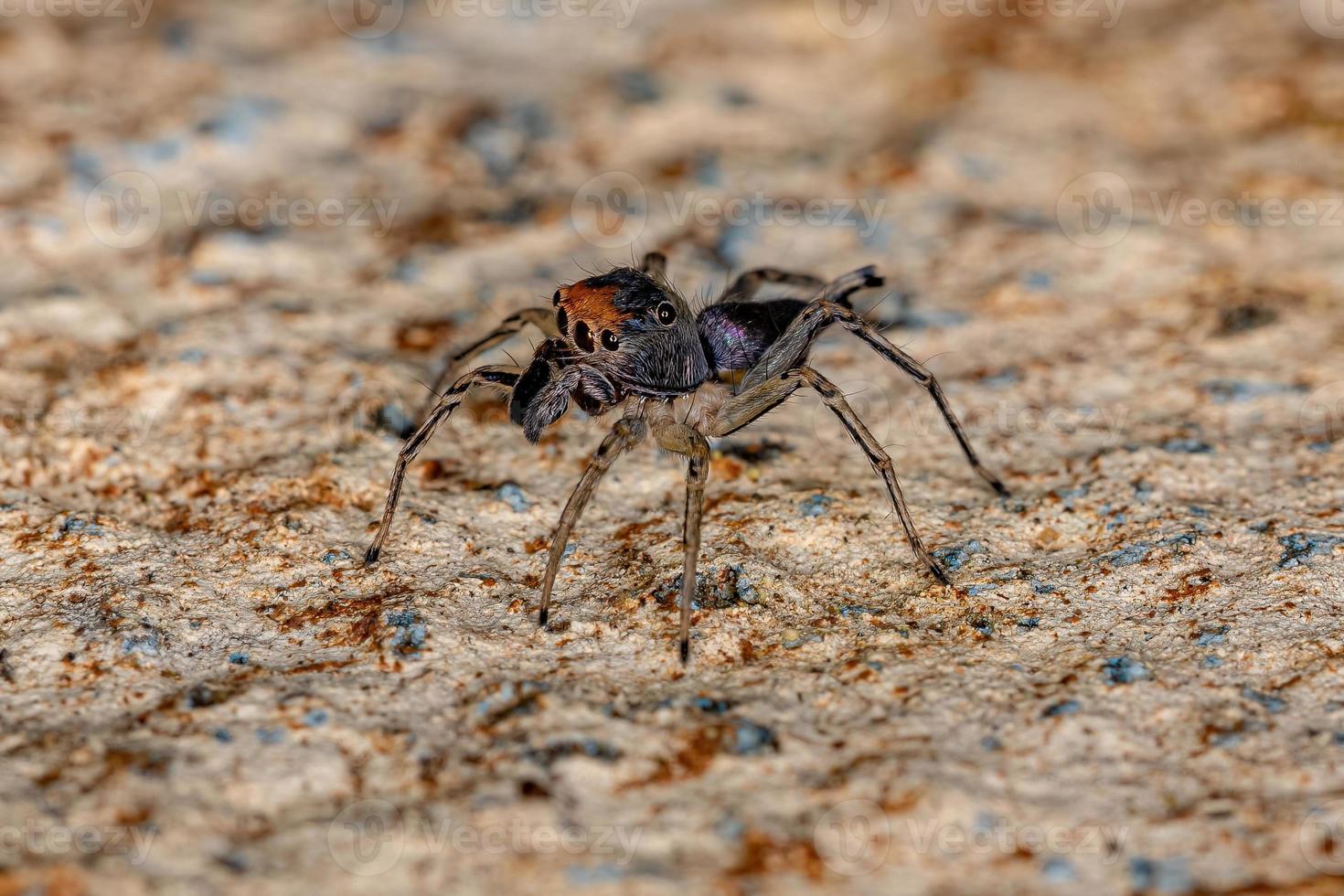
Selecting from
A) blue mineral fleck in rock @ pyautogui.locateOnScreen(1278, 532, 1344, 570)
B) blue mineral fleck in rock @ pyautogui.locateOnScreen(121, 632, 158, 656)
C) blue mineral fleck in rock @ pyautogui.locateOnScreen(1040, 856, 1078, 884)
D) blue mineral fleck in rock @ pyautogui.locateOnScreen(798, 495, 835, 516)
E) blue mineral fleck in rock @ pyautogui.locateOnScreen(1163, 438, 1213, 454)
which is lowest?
blue mineral fleck in rock @ pyautogui.locateOnScreen(1040, 856, 1078, 884)

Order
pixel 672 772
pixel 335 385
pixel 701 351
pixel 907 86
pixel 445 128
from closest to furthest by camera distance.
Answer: pixel 672 772 → pixel 701 351 → pixel 335 385 → pixel 445 128 → pixel 907 86

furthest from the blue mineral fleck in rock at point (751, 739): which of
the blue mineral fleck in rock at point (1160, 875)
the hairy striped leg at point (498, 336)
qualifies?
the hairy striped leg at point (498, 336)

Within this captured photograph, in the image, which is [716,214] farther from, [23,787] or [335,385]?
[23,787]

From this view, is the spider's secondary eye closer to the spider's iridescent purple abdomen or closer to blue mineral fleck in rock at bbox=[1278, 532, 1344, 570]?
the spider's iridescent purple abdomen

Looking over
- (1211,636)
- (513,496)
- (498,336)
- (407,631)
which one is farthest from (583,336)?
(1211,636)

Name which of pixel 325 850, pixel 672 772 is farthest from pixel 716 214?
pixel 325 850

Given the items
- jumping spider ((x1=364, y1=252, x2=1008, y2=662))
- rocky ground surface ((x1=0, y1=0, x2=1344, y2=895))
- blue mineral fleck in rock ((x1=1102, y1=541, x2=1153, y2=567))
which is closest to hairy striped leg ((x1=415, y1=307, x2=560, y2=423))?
jumping spider ((x1=364, y1=252, x2=1008, y2=662))
